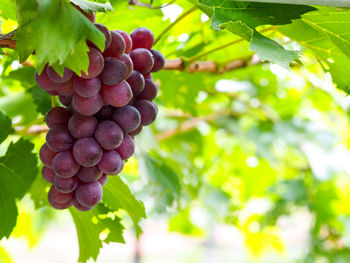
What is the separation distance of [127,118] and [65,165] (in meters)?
0.08

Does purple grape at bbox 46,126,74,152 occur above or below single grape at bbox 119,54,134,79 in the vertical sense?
below

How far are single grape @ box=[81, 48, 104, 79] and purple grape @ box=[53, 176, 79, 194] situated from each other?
12cm

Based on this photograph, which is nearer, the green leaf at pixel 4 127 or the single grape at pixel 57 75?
the single grape at pixel 57 75

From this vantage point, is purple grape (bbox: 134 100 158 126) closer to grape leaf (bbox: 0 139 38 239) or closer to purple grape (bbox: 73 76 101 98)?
purple grape (bbox: 73 76 101 98)

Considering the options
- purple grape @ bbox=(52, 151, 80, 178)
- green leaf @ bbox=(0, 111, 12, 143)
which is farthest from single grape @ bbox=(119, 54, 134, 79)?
green leaf @ bbox=(0, 111, 12, 143)

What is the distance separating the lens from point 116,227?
23.0 inches

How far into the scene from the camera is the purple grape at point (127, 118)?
434mm

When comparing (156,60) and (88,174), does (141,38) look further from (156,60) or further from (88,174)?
(88,174)

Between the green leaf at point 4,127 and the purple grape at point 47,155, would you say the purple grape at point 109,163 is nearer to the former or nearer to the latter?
the purple grape at point 47,155

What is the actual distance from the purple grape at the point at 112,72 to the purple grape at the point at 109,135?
5 cm

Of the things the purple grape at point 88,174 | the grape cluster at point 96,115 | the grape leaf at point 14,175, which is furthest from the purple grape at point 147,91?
the grape leaf at point 14,175

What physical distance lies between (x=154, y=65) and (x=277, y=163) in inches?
39.6

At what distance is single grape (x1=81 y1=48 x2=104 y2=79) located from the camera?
0.38 metres

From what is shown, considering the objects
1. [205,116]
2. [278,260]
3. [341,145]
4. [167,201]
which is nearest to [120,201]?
[167,201]
